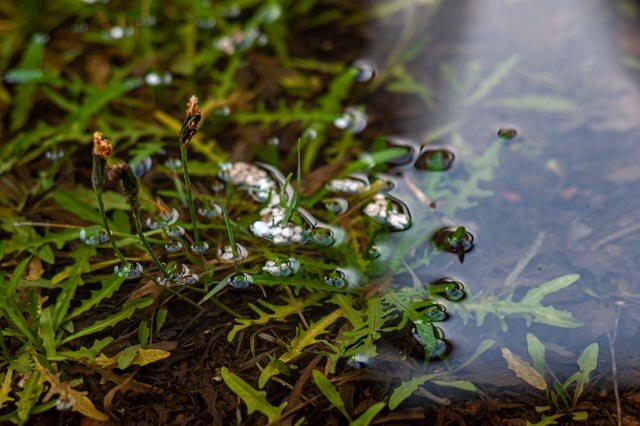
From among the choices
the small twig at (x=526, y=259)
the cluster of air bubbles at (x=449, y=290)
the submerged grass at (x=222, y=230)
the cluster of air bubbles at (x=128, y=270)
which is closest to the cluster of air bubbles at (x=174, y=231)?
the submerged grass at (x=222, y=230)

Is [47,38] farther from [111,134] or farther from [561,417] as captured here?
[561,417]

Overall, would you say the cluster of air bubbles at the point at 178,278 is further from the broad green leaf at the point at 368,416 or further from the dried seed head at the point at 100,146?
the broad green leaf at the point at 368,416

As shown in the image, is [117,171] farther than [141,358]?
No

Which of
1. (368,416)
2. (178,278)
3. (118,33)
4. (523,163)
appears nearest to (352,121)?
(523,163)

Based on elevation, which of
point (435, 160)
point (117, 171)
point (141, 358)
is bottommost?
point (141, 358)

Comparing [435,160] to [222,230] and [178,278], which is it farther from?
[178,278]

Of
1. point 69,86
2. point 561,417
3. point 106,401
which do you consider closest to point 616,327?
point 561,417
